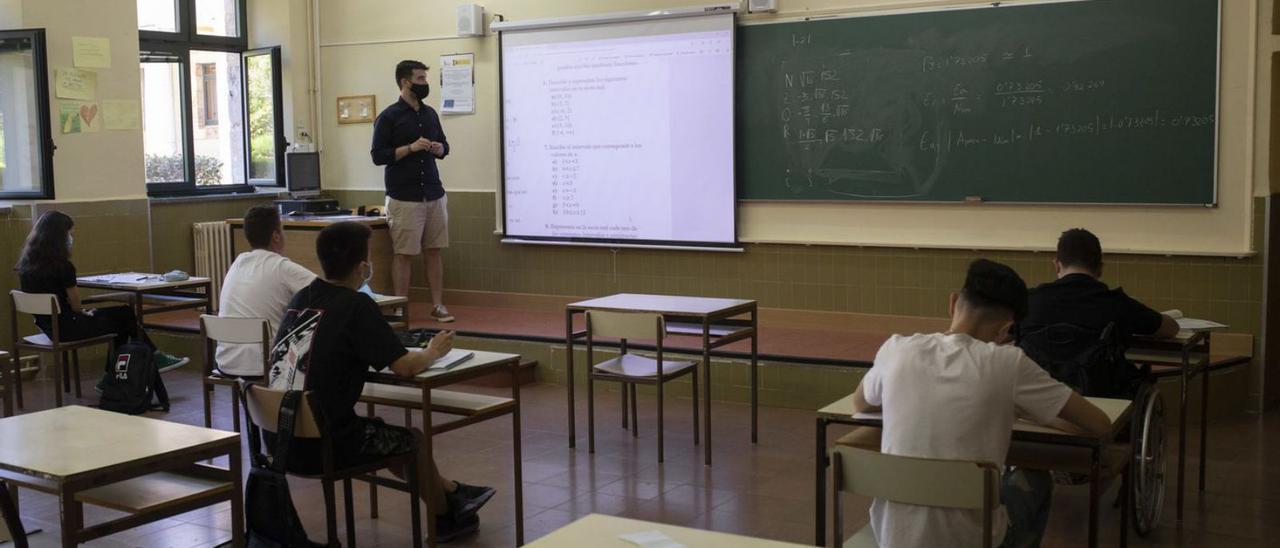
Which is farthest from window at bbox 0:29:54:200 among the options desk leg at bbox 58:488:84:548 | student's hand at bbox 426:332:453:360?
desk leg at bbox 58:488:84:548

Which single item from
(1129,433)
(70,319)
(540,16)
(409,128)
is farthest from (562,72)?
(1129,433)

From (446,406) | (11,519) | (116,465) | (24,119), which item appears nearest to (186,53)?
(24,119)

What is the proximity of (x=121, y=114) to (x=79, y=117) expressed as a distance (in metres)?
0.34

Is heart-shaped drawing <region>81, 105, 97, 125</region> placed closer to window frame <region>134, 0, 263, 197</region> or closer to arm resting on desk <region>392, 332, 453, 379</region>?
window frame <region>134, 0, 263, 197</region>

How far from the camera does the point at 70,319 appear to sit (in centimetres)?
678

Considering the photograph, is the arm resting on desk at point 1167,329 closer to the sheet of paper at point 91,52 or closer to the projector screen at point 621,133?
the projector screen at point 621,133

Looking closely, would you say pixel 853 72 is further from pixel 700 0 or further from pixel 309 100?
pixel 309 100

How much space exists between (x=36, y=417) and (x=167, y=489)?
1.73 ft

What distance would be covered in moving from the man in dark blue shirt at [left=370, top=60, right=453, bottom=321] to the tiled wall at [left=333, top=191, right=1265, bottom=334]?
2.01 feet

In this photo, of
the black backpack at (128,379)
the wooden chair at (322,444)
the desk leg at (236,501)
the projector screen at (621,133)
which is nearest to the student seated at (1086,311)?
the wooden chair at (322,444)

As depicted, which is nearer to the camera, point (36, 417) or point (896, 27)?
point (36, 417)

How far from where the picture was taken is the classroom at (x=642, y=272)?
343cm

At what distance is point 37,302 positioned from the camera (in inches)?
258

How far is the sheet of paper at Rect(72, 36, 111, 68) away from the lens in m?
8.21
